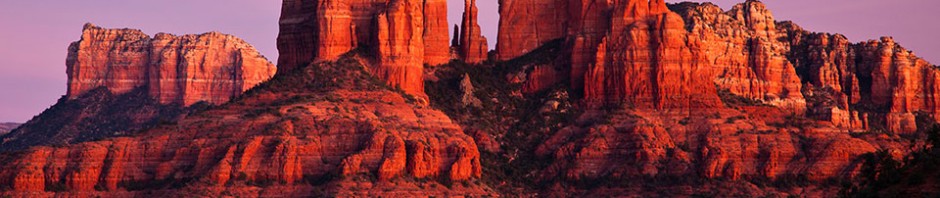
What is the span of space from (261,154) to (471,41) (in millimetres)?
35568

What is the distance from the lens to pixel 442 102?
166125 millimetres

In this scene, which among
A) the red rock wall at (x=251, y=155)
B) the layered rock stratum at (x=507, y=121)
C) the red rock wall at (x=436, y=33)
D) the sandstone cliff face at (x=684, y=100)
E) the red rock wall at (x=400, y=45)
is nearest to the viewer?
the red rock wall at (x=251, y=155)

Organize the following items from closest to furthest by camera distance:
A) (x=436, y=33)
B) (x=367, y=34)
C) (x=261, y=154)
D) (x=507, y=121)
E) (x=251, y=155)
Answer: (x=251, y=155)
(x=261, y=154)
(x=367, y=34)
(x=507, y=121)
(x=436, y=33)

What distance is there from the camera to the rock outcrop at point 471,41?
17300cm

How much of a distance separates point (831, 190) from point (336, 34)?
3989 centimetres

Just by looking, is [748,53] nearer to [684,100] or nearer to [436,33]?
[684,100]

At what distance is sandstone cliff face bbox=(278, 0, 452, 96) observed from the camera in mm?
160375

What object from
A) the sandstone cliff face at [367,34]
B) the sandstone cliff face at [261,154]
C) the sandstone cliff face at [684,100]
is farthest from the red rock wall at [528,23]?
the sandstone cliff face at [261,154]

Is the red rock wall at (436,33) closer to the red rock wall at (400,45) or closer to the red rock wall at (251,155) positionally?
the red rock wall at (400,45)

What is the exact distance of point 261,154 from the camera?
143m

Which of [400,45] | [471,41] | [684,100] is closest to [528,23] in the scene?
[471,41]

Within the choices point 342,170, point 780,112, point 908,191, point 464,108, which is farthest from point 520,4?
point 908,191

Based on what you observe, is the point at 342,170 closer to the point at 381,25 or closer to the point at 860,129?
the point at 381,25

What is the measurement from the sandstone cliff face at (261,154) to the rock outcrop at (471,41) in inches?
895
